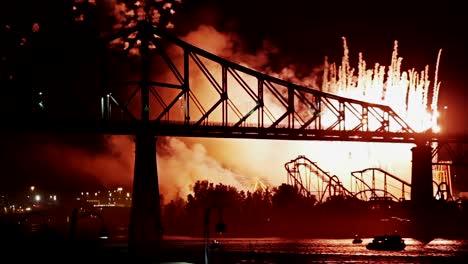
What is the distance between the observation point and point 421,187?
152500mm

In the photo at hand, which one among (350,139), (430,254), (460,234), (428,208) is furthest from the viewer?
(460,234)

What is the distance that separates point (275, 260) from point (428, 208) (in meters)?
60.5

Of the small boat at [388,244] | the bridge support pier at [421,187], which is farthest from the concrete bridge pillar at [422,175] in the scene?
the small boat at [388,244]

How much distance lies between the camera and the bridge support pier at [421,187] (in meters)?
147

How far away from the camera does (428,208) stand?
157m

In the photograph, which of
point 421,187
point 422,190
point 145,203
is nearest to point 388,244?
point 421,187

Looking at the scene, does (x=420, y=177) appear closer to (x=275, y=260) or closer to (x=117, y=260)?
(x=275, y=260)

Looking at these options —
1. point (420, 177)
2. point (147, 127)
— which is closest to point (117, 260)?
point (147, 127)

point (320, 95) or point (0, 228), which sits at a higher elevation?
point (320, 95)

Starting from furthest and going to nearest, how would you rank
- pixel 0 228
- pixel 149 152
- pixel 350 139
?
pixel 0 228, pixel 350 139, pixel 149 152

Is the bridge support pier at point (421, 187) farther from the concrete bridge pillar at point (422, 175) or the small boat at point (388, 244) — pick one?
the small boat at point (388, 244)

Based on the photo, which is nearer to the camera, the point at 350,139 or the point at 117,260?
the point at 117,260

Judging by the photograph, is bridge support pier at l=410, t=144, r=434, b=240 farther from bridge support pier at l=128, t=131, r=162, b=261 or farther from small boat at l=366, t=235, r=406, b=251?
bridge support pier at l=128, t=131, r=162, b=261

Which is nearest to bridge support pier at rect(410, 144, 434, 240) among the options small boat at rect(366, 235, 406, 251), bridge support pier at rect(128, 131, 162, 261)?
small boat at rect(366, 235, 406, 251)
